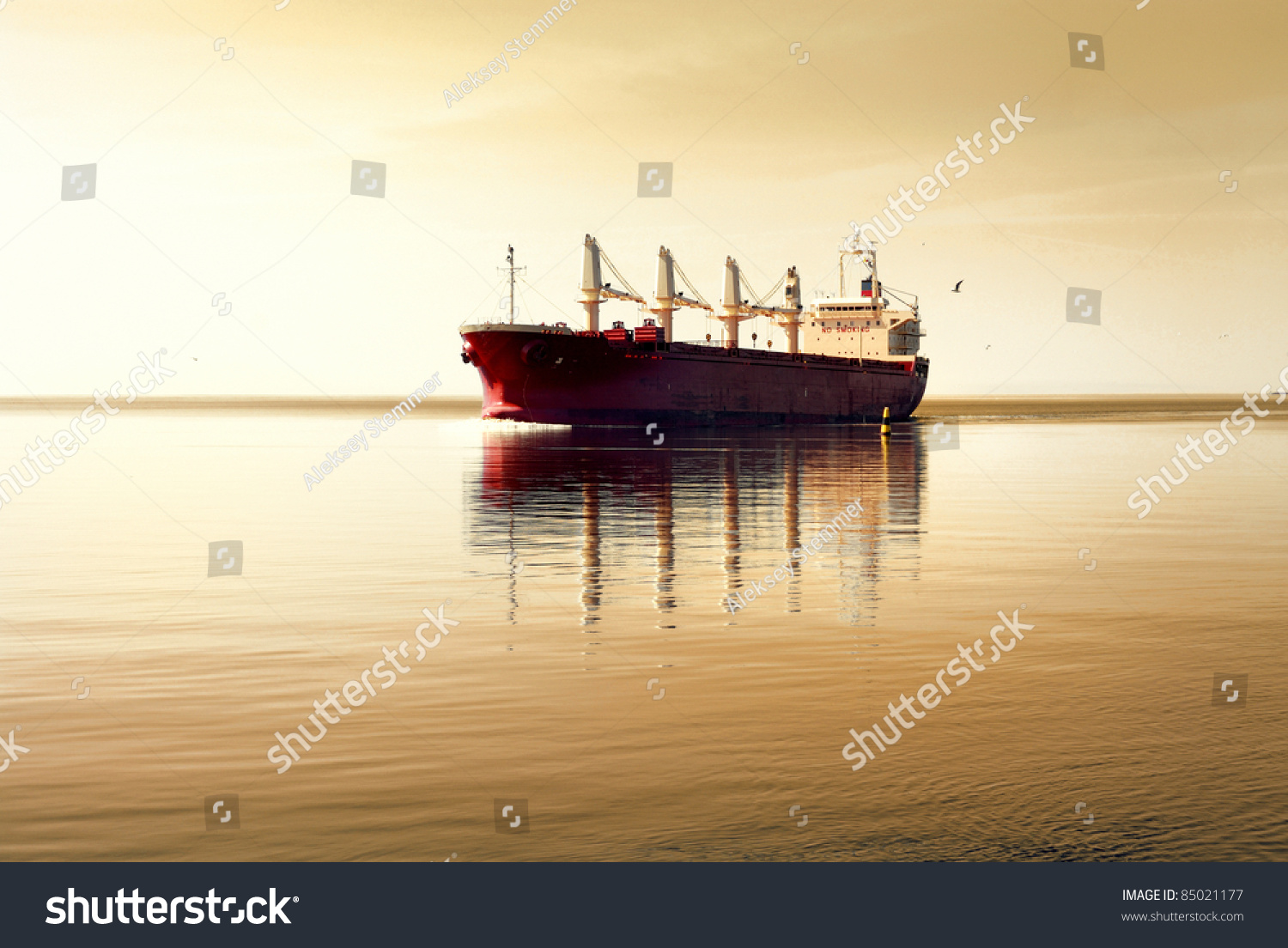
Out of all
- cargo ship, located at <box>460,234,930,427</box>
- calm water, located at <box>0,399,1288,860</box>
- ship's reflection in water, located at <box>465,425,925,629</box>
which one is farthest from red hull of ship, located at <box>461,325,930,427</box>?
calm water, located at <box>0,399,1288,860</box>

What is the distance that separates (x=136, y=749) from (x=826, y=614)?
760 centimetres

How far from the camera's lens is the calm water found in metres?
6.77

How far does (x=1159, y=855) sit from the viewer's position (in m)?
6.37

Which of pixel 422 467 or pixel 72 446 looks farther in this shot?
pixel 72 446

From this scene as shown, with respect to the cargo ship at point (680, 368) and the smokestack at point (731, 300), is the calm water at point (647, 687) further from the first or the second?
the smokestack at point (731, 300)

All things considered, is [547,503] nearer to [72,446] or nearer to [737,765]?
[737,765]

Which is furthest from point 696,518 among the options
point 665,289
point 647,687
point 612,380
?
point 665,289

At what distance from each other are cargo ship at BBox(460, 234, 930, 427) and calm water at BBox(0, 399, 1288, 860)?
51.3 m

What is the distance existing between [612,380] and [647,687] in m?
66.7

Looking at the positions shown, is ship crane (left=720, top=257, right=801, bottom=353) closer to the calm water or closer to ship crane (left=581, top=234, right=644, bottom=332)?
ship crane (left=581, top=234, right=644, bottom=332)

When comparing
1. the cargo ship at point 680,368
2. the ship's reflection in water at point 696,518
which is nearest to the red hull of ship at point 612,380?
the cargo ship at point 680,368

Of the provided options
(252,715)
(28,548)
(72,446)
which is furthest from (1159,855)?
(72,446)

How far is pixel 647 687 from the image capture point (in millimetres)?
9938

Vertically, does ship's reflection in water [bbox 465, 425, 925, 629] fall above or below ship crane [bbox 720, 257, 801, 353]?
below
